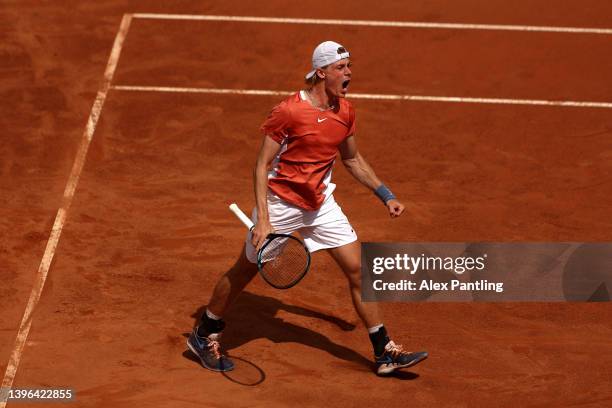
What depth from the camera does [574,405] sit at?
9039mm

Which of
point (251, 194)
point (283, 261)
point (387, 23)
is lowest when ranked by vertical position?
point (283, 261)

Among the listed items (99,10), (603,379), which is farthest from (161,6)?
(603,379)

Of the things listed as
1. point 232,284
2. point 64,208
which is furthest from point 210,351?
→ point 64,208

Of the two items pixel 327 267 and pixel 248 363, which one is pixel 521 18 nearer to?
pixel 327 267

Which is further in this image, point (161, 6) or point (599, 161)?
point (161, 6)

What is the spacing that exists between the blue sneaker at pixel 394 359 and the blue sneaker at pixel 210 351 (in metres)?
1.17

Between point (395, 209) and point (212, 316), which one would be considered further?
point (212, 316)

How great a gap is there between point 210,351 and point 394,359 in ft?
4.71

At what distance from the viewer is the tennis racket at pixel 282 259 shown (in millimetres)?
8852

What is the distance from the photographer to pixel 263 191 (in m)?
8.85

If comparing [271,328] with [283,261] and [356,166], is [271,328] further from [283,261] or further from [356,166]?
[356,166]

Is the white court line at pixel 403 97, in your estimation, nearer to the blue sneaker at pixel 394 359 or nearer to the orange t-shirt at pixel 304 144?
the orange t-shirt at pixel 304 144

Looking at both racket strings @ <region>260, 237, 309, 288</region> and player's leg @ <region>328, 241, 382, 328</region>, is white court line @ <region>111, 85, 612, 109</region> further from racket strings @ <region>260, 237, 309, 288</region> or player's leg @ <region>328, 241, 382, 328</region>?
racket strings @ <region>260, 237, 309, 288</region>

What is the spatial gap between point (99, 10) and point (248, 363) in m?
7.85
